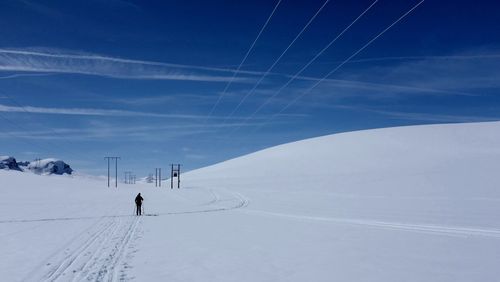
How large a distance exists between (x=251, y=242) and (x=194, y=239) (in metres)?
2.46

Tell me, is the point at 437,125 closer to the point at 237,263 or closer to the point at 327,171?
the point at 327,171

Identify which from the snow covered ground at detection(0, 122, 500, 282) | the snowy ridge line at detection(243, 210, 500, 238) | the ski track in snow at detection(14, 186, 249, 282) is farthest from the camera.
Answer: the snowy ridge line at detection(243, 210, 500, 238)

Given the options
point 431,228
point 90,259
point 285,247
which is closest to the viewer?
point 90,259

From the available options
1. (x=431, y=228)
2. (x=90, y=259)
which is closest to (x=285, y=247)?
A: (x=90, y=259)

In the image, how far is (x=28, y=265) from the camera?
11.8 m

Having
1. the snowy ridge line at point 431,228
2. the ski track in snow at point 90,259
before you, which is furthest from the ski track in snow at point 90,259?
the snowy ridge line at point 431,228

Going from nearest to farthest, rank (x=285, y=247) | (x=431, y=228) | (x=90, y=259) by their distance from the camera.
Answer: (x=90, y=259) < (x=285, y=247) < (x=431, y=228)

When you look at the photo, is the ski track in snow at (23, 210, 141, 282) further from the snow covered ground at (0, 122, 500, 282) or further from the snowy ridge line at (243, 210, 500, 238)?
the snowy ridge line at (243, 210, 500, 238)

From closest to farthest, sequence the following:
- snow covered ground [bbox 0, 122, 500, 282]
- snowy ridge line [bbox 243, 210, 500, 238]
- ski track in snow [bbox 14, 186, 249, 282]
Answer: ski track in snow [bbox 14, 186, 249, 282], snow covered ground [bbox 0, 122, 500, 282], snowy ridge line [bbox 243, 210, 500, 238]

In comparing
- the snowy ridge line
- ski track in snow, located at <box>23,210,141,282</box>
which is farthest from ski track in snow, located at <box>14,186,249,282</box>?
the snowy ridge line

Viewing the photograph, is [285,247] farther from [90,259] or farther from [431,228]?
[431,228]

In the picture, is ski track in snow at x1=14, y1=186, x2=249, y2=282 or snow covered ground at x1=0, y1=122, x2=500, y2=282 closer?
ski track in snow at x1=14, y1=186, x2=249, y2=282

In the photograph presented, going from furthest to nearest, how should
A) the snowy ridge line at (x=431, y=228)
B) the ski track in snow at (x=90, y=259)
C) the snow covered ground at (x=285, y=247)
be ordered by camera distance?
1. the snowy ridge line at (x=431, y=228)
2. the snow covered ground at (x=285, y=247)
3. the ski track in snow at (x=90, y=259)

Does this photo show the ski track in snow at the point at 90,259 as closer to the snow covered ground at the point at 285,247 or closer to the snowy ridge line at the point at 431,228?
the snow covered ground at the point at 285,247
